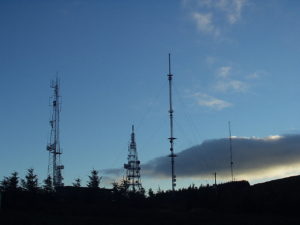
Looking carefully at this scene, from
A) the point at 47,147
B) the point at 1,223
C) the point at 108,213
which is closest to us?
the point at 1,223

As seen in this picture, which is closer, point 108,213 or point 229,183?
point 108,213

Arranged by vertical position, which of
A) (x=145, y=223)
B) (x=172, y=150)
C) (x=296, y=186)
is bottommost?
(x=145, y=223)

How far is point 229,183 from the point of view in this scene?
67.5m

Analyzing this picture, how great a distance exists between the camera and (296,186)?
53.9 meters

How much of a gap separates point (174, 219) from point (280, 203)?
13.3 meters

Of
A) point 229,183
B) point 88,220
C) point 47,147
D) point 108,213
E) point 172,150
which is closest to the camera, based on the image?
point 88,220

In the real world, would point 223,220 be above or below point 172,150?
below

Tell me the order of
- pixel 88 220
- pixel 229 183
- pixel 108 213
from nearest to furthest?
pixel 88 220, pixel 108 213, pixel 229 183

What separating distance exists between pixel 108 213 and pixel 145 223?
31.1ft

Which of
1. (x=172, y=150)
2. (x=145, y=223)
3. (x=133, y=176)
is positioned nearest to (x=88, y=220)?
(x=145, y=223)

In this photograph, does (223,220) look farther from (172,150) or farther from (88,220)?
(172,150)

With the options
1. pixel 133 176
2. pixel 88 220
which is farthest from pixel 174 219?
pixel 133 176

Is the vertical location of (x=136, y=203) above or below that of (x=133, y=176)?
below

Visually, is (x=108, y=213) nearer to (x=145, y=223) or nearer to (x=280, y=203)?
(x=145, y=223)
